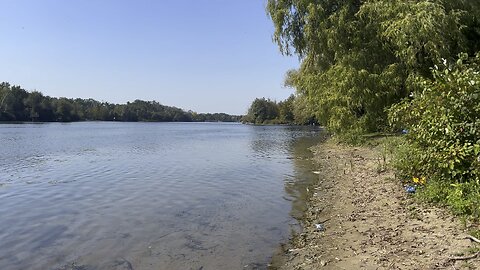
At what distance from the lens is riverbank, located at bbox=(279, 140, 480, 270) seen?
587 cm

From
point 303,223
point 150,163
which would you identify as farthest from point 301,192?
point 150,163

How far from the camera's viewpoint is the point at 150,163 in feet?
74.5

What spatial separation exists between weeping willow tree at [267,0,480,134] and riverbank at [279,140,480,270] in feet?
25.8

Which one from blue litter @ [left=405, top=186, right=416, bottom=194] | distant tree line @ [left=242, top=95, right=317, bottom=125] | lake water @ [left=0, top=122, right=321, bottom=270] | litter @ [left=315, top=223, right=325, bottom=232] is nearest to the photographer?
lake water @ [left=0, top=122, right=321, bottom=270]

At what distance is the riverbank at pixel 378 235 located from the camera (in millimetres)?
5871

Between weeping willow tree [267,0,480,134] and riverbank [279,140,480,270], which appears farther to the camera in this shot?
weeping willow tree [267,0,480,134]

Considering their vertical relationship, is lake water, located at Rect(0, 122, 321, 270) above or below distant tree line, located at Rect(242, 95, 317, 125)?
below

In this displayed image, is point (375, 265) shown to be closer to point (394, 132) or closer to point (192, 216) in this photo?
point (192, 216)

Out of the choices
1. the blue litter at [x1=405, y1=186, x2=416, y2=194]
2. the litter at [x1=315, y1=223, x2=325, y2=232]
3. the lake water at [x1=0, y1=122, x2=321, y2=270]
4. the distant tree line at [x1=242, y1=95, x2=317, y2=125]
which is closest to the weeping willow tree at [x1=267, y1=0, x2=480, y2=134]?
the lake water at [x1=0, y1=122, x2=321, y2=270]

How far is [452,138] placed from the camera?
7.90m

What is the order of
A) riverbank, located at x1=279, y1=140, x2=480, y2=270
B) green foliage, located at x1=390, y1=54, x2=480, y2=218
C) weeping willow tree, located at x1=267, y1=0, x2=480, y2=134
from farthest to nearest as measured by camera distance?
weeping willow tree, located at x1=267, y1=0, x2=480, y2=134
green foliage, located at x1=390, y1=54, x2=480, y2=218
riverbank, located at x1=279, y1=140, x2=480, y2=270

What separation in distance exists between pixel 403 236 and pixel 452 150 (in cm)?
206

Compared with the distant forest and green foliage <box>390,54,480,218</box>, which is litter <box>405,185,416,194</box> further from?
the distant forest

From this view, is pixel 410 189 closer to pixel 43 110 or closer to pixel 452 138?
pixel 452 138
